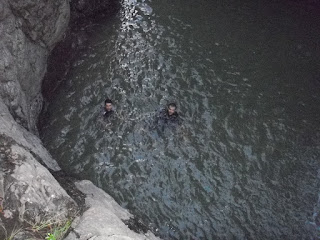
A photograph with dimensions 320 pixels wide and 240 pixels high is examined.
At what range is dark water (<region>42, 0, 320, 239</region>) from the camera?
1062 centimetres

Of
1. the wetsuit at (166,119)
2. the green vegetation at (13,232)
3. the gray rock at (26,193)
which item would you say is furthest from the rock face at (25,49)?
the green vegetation at (13,232)

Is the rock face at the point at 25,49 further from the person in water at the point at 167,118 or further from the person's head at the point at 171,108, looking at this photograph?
the person's head at the point at 171,108

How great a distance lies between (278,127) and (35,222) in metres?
10.0

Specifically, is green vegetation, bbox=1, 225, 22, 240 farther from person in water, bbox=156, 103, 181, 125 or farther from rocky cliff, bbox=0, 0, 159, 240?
person in water, bbox=156, 103, 181, 125

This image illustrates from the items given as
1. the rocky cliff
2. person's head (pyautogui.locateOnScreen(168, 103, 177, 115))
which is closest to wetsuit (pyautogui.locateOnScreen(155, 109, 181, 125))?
person's head (pyautogui.locateOnScreen(168, 103, 177, 115))

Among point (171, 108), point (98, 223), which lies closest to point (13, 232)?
point (98, 223)

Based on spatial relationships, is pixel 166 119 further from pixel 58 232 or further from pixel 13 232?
pixel 13 232

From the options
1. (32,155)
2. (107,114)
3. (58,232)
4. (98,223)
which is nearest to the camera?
(58,232)

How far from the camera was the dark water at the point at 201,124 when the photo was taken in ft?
34.9

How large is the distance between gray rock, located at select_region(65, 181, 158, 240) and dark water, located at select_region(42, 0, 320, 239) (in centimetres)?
139

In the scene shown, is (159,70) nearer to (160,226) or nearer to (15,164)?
(160,226)

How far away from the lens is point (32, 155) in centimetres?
850

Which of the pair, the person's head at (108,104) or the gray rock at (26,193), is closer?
the gray rock at (26,193)

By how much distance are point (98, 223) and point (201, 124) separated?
22.4 ft
